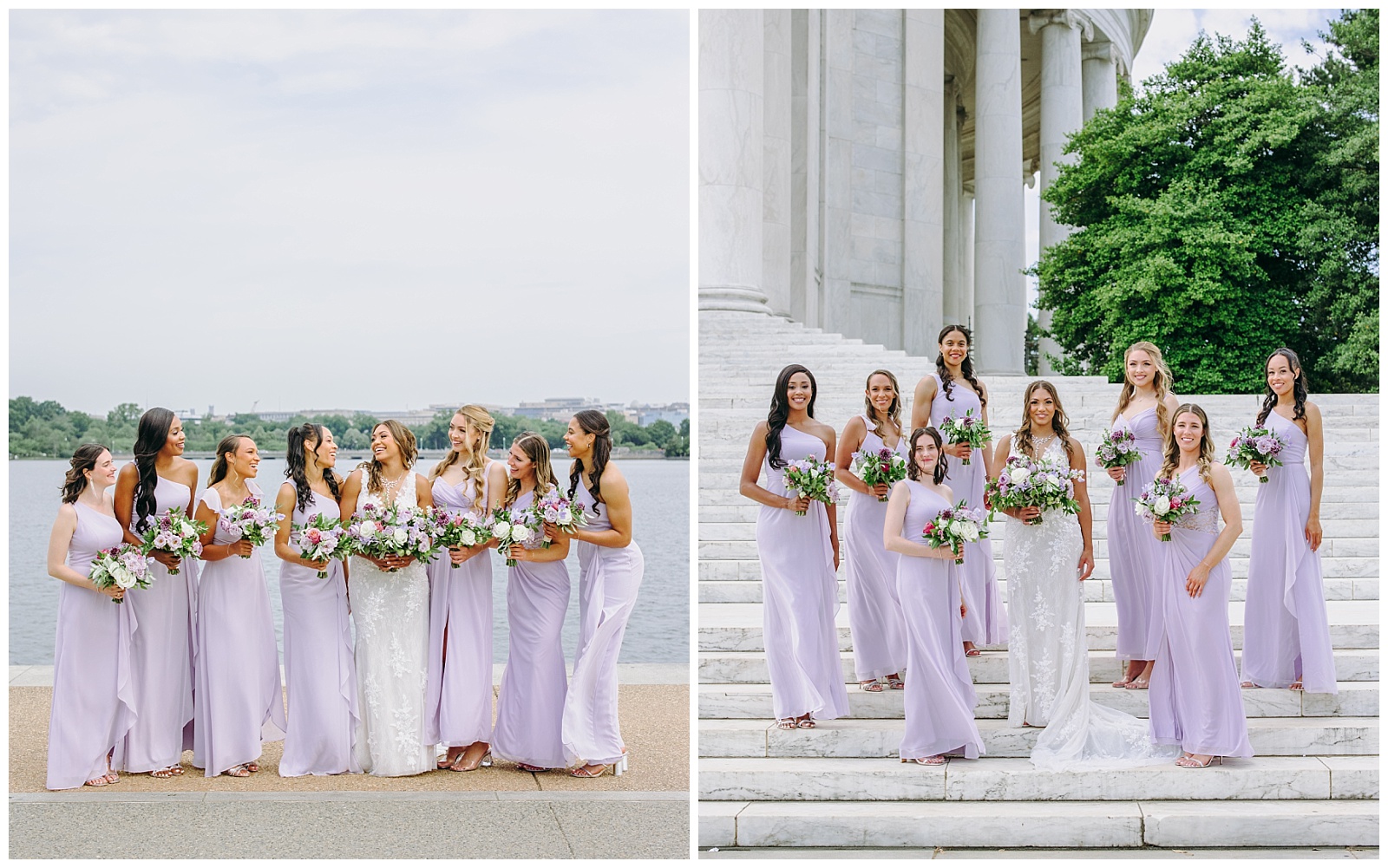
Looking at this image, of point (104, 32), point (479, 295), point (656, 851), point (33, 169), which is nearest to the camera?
point (656, 851)

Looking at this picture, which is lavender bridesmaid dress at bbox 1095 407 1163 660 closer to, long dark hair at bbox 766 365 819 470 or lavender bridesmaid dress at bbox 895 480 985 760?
lavender bridesmaid dress at bbox 895 480 985 760

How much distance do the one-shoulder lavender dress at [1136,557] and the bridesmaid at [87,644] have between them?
25.4 feet

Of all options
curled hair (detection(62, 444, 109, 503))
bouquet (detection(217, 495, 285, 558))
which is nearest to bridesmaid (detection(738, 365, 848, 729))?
bouquet (detection(217, 495, 285, 558))

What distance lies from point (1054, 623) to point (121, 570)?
22.7ft

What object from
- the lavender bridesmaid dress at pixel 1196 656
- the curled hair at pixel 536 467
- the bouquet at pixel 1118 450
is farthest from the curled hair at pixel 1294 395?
the curled hair at pixel 536 467

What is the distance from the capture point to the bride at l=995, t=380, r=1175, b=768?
940cm

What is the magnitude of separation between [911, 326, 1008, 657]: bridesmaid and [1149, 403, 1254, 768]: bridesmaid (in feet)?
5.51

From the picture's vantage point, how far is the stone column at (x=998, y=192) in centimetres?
4019

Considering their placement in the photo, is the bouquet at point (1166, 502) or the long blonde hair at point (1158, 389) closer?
the bouquet at point (1166, 502)

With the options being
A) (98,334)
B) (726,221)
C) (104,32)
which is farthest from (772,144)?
(104,32)

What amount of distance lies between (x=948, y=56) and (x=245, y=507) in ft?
153

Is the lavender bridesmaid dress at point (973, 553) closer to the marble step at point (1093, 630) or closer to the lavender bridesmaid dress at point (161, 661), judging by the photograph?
the marble step at point (1093, 630)

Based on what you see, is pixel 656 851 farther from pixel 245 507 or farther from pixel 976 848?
pixel 245 507

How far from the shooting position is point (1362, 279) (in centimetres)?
3172
